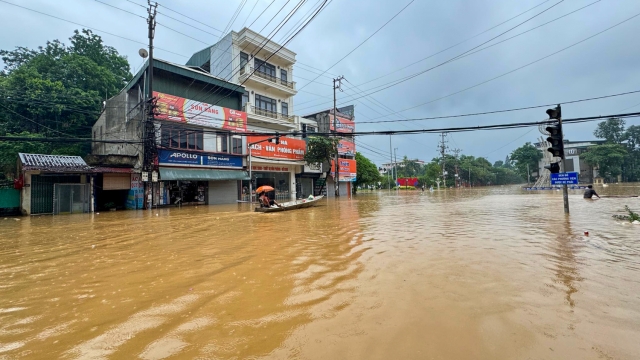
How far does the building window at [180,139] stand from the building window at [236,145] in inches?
101

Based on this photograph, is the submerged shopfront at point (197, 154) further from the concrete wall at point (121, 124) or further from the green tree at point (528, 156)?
the green tree at point (528, 156)

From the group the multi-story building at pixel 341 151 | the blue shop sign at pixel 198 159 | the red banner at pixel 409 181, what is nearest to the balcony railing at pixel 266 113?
the blue shop sign at pixel 198 159

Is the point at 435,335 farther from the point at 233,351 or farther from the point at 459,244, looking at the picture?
the point at 459,244

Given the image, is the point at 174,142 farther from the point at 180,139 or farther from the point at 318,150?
the point at 318,150

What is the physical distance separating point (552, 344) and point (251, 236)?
7.21 m

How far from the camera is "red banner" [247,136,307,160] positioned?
24.4m

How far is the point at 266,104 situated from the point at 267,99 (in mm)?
564

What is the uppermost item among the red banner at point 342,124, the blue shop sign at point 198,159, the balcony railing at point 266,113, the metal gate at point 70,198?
the red banner at point 342,124

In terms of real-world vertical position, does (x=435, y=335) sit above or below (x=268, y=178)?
below

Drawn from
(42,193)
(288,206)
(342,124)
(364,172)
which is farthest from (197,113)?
(364,172)

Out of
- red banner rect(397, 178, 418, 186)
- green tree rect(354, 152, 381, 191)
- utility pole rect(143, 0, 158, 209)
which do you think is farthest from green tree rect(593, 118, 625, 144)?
utility pole rect(143, 0, 158, 209)

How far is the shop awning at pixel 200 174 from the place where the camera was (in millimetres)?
18672

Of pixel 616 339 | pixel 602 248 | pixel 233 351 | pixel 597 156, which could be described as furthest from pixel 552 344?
pixel 597 156

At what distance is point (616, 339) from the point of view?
261 cm
